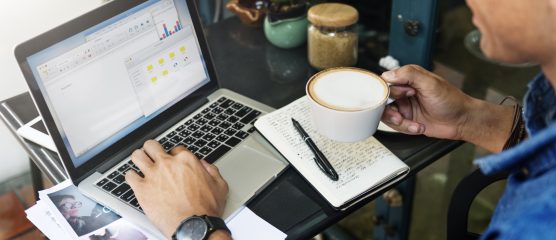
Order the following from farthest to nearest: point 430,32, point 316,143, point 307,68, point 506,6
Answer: point 307,68, point 430,32, point 316,143, point 506,6

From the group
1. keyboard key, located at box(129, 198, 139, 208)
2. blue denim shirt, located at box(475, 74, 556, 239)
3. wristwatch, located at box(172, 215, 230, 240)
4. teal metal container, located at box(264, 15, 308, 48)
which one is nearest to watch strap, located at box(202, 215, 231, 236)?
wristwatch, located at box(172, 215, 230, 240)

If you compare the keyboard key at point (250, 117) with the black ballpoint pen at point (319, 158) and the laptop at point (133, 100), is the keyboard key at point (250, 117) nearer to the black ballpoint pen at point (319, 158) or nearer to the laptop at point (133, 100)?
the laptop at point (133, 100)

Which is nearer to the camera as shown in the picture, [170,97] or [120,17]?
[120,17]

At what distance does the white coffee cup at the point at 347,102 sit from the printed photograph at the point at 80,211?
14.9 inches

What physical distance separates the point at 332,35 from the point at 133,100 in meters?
0.45

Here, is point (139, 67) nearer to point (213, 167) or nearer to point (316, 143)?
point (213, 167)

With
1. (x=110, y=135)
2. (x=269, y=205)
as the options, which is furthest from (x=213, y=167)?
(x=110, y=135)

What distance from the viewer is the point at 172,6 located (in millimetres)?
959

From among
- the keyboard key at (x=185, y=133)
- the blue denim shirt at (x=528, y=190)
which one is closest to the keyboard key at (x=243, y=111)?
the keyboard key at (x=185, y=133)

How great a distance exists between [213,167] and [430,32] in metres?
0.57

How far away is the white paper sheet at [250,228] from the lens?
2.59ft

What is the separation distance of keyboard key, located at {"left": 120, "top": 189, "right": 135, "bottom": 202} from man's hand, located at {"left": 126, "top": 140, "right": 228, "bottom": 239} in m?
0.03

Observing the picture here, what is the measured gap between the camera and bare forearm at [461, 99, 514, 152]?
0.95 metres

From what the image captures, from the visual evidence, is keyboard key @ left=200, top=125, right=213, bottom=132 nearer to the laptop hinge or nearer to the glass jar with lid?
the laptop hinge
